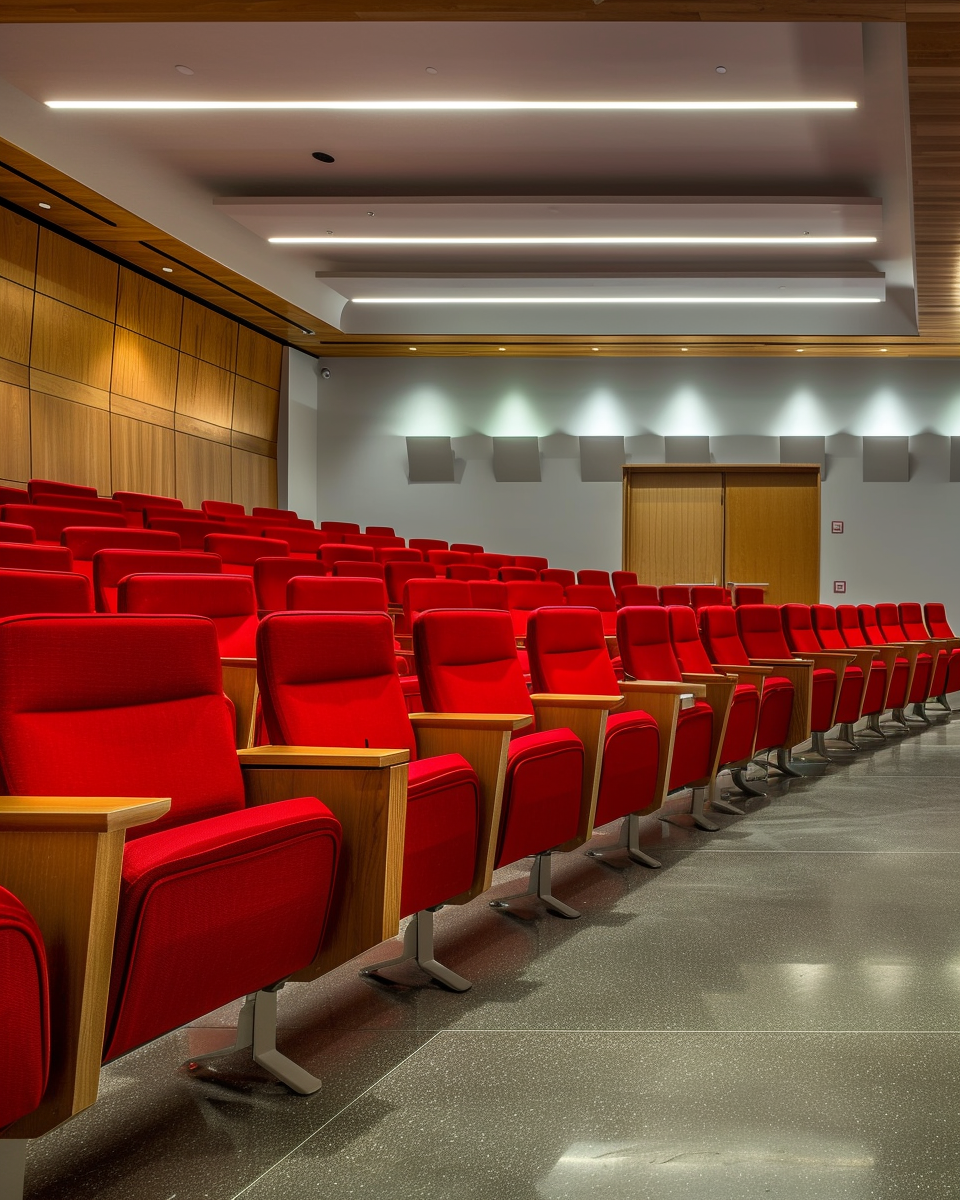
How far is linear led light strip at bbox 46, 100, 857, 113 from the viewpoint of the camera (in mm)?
5723

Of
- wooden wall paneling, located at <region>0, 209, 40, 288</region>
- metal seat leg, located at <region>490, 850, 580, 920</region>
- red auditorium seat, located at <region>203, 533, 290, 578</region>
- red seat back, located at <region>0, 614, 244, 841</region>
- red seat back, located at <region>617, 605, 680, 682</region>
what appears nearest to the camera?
red seat back, located at <region>0, 614, 244, 841</region>

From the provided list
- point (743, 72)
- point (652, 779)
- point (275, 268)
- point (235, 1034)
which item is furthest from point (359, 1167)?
point (275, 268)

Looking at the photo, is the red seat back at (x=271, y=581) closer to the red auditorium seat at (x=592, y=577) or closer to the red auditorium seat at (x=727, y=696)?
the red auditorium seat at (x=727, y=696)

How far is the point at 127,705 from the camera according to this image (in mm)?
1515

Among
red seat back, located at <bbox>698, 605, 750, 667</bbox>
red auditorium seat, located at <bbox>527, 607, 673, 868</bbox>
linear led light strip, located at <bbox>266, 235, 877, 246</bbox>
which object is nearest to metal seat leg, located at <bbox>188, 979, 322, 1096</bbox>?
red auditorium seat, located at <bbox>527, 607, 673, 868</bbox>

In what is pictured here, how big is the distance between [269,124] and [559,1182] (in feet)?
20.3

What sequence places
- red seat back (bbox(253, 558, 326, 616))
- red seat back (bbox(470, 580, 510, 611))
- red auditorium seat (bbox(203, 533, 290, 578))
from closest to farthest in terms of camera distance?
red seat back (bbox(253, 558, 326, 616))
red seat back (bbox(470, 580, 510, 611))
red auditorium seat (bbox(203, 533, 290, 578))

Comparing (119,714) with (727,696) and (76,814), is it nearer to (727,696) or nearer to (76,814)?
(76,814)

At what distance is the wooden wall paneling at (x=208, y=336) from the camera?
8469mm

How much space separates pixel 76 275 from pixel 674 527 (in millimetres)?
5915

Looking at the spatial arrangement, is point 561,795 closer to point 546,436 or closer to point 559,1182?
point 559,1182

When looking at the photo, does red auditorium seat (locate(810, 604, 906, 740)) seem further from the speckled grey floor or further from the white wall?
the white wall

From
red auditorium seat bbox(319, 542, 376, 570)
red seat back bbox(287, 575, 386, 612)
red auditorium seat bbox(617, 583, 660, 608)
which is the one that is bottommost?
red auditorium seat bbox(617, 583, 660, 608)

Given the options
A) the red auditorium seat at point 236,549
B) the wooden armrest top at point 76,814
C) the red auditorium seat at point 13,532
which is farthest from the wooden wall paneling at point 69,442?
the wooden armrest top at point 76,814
